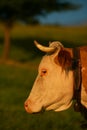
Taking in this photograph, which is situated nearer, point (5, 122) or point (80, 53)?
point (80, 53)

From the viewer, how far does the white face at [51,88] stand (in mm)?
6062

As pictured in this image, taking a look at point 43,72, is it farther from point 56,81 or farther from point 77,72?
point 77,72

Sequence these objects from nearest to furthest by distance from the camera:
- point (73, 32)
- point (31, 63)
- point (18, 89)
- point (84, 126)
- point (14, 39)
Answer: point (84, 126) → point (18, 89) → point (31, 63) → point (14, 39) → point (73, 32)

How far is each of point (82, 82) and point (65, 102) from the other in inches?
14.5

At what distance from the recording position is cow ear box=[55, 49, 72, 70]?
19.2 feet

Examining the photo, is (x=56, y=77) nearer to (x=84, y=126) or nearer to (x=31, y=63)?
(x=84, y=126)

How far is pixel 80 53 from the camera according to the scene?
6121 mm

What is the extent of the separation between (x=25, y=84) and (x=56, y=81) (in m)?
13.7

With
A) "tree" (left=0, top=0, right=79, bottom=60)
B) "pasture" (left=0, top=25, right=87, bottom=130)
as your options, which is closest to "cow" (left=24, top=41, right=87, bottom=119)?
"pasture" (left=0, top=25, right=87, bottom=130)

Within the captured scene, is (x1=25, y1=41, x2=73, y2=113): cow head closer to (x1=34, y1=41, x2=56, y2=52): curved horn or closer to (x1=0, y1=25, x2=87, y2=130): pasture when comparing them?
(x1=34, y1=41, x2=56, y2=52): curved horn

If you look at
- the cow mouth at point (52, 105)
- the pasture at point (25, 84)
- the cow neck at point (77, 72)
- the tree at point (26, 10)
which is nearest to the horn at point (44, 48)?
the cow neck at point (77, 72)

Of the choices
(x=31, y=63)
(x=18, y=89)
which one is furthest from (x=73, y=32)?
(x=18, y=89)

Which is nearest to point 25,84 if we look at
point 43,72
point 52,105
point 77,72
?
point 52,105

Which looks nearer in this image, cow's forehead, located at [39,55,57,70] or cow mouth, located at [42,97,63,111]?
cow's forehead, located at [39,55,57,70]
